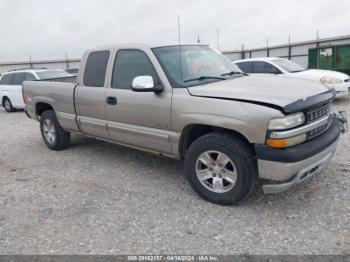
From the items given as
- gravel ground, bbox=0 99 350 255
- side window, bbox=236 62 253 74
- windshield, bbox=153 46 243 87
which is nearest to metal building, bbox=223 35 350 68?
side window, bbox=236 62 253 74

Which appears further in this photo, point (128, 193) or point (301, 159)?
point (128, 193)

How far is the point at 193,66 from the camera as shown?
4270mm

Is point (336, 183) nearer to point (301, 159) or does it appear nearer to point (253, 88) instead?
point (301, 159)

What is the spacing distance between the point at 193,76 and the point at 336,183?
223 centimetres

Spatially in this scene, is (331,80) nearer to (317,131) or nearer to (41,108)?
(317,131)

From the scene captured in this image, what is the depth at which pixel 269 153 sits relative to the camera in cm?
320

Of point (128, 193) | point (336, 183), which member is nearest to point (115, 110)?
point (128, 193)

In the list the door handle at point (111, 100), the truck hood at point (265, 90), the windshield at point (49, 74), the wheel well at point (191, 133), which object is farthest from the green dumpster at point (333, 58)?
the door handle at point (111, 100)

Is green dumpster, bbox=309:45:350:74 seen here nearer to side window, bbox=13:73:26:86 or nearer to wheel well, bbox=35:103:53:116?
wheel well, bbox=35:103:53:116

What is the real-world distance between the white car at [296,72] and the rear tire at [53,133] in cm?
642

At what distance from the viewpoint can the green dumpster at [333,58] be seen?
13344mm

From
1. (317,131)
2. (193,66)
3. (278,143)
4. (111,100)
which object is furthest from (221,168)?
(111,100)

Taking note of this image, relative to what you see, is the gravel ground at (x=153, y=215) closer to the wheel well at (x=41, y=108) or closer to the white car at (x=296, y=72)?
the wheel well at (x=41, y=108)

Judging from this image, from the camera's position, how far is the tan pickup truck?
323cm
